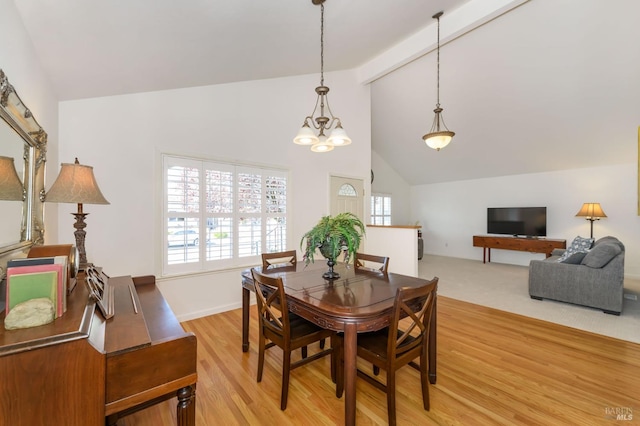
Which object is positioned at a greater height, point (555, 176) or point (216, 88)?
point (216, 88)

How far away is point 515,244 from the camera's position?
21.0 ft

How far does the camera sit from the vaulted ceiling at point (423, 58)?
1.88 m

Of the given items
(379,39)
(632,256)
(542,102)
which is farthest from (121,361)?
(632,256)

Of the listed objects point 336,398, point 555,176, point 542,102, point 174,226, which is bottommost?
point 336,398

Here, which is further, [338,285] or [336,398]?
[338,285]

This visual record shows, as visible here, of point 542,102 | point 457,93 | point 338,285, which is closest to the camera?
point 338,285

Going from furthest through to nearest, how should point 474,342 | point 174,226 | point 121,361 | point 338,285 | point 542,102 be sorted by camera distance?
point 542,102 → point 174,226 → point 474,342 → point 338,285 → point 121,361

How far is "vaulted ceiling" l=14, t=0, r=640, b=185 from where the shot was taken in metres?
1.88

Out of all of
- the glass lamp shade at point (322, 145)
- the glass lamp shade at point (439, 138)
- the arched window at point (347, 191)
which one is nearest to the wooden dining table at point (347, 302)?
the glass lamp shade at point (322, 145)

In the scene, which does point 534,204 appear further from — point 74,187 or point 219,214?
point 74,187

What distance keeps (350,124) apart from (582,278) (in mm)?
4048

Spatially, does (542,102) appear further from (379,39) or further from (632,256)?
(632,256)

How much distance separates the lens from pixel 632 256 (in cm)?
537

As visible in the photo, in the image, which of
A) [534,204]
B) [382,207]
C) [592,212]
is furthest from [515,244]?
[382,207]
